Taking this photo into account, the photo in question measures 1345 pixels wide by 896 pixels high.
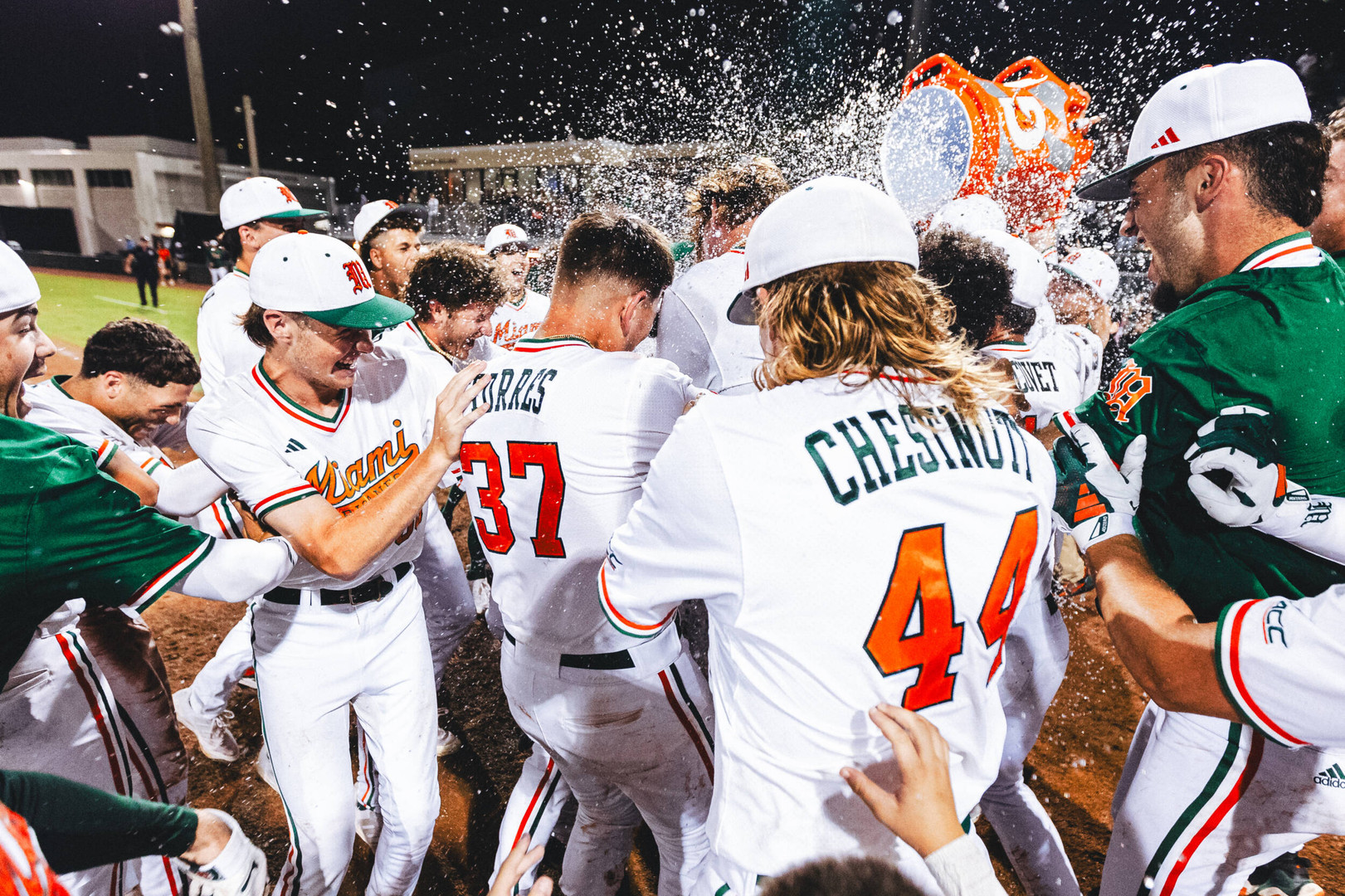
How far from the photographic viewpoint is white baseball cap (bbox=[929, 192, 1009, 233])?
3724mm

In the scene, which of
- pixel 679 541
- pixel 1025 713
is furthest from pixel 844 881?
pixel 1025 713

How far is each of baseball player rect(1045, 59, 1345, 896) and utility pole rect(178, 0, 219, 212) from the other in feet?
44.0

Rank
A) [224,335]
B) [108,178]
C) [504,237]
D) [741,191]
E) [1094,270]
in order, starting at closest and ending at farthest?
1. [741,191]
2. [224,335]
3. [1094,270]
4. [504,237]
5. [108,178]

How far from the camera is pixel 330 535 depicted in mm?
1999

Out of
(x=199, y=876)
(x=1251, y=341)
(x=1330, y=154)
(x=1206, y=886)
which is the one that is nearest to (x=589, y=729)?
(x=199, y=876)

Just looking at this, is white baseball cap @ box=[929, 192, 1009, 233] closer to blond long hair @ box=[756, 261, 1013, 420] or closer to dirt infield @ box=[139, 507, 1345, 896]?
blond long hair @ box=[756, 261, 1013, 420]

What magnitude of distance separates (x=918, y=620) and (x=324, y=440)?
2.04 m

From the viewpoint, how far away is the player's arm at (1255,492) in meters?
1.46

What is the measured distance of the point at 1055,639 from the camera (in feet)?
8.15

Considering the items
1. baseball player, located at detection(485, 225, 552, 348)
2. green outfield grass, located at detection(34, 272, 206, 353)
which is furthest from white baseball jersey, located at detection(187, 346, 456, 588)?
green outfield grass, located at detection(34, 272, 206, 353)

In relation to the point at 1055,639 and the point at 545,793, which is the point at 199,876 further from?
the point at 1055,639

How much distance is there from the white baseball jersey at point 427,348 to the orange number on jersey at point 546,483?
2.78ft

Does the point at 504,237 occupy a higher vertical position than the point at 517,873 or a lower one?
higher

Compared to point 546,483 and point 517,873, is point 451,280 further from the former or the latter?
point 517,873
